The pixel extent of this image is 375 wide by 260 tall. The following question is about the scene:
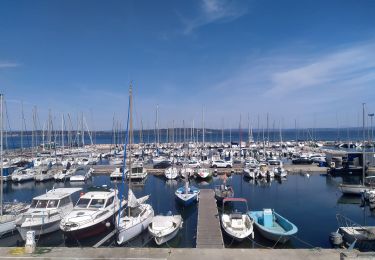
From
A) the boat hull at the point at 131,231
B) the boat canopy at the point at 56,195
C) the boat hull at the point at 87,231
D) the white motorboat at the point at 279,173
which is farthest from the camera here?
the white motorboat at the point at 279,173

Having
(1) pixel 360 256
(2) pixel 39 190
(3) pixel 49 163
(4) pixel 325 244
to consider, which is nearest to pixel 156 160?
(3) pixel 49 163

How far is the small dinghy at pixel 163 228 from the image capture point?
68.7ft

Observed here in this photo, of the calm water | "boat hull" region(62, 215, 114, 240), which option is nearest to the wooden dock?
the calm water

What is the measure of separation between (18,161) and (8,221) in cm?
4597

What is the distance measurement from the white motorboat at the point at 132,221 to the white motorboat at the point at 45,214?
507cm

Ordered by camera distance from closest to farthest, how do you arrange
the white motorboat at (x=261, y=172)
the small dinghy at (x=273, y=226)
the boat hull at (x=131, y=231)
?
the boat hull at (x=131, y=231)
the small dinghy at (x=273, y=226)
the white motorboat at (x=261, y=172)

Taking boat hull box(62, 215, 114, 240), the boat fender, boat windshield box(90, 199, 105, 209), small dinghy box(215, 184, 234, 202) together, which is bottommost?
the boat fender

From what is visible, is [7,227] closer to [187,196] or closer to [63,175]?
[187,196]

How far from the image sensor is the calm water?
23016 mm

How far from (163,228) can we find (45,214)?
9100 mm

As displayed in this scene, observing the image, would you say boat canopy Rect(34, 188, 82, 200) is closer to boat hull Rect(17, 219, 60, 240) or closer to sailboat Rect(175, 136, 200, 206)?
boat hull Rect(17, 219, 60, 240)

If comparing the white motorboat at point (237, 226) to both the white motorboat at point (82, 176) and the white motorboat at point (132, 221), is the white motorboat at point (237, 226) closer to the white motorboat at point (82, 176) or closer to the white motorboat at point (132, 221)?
the white motorboat at point (132, 221)

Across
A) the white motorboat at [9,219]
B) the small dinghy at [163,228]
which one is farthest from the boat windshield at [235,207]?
the white motorboat at [9,219]

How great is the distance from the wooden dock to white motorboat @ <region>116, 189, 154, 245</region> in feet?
13.2
